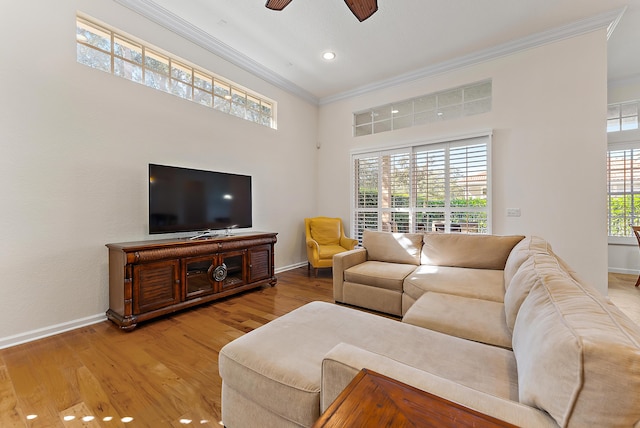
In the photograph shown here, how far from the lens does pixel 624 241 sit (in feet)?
14.6

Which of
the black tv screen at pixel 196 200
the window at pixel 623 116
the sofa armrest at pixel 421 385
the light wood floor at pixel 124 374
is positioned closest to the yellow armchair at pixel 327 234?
the black tv screen at pixel 196 200

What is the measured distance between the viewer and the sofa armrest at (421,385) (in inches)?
26.0

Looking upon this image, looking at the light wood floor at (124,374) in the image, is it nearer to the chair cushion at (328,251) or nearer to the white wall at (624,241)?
the chair cushion at (328,251)

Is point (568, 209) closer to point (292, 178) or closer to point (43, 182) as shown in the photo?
point (292, 178)

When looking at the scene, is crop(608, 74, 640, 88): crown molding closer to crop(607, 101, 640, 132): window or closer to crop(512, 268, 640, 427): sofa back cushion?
crop(607, 101, 640, 132): window

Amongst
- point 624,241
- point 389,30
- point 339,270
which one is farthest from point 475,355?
point 624,241

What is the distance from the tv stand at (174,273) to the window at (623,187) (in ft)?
19.6

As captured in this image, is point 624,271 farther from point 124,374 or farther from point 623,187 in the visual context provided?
point 124,374

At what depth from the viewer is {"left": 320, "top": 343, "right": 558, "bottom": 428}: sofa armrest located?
66 cm

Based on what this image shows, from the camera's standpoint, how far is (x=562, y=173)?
3.24 meters

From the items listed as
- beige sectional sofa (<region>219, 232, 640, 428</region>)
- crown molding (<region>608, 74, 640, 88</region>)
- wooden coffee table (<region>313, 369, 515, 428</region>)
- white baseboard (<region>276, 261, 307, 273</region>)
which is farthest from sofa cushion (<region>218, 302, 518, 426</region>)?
crown molding (<region>608, 74, 640, 88</region>)

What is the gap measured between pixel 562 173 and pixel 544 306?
3.31 metres

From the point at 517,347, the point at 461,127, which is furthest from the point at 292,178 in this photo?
the point at 517,347

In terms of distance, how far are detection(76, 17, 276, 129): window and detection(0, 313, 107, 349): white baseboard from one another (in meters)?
2.43
